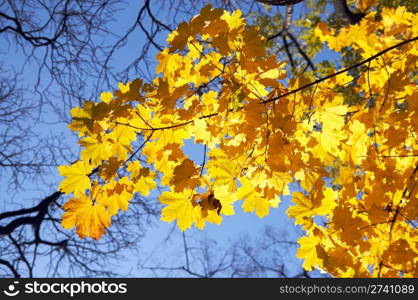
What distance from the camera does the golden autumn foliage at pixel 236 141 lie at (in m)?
1.58

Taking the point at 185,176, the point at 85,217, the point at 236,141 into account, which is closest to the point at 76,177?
the point at 85,217

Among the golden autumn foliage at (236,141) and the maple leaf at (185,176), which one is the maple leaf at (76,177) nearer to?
the golden autumn foliage at (236,141)

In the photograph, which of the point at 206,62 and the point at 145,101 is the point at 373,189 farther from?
the point at 145,101

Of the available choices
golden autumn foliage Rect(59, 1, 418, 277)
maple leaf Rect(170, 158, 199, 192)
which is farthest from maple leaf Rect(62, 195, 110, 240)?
maple leaf Rect(170, 158, 199, 192)

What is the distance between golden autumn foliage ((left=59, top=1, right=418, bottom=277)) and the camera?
5.18 feet

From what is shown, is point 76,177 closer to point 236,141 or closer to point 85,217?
point 85,217

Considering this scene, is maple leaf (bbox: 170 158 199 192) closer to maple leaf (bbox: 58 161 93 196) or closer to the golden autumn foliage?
the golden autumn foliage

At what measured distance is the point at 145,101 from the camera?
1.66 meters

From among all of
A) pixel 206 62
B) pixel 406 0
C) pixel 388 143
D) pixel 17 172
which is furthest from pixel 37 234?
pixel 406 0

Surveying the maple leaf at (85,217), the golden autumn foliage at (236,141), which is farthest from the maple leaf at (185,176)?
the maple leaf at (85,217)

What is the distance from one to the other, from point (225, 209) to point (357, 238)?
692 millimetres

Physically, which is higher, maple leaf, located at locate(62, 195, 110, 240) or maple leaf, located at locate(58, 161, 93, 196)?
maple leaf, located at locate(58, 161, 93, 196)

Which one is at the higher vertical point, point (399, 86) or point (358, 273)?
point (399, 86)

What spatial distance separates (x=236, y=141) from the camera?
1741 mm
